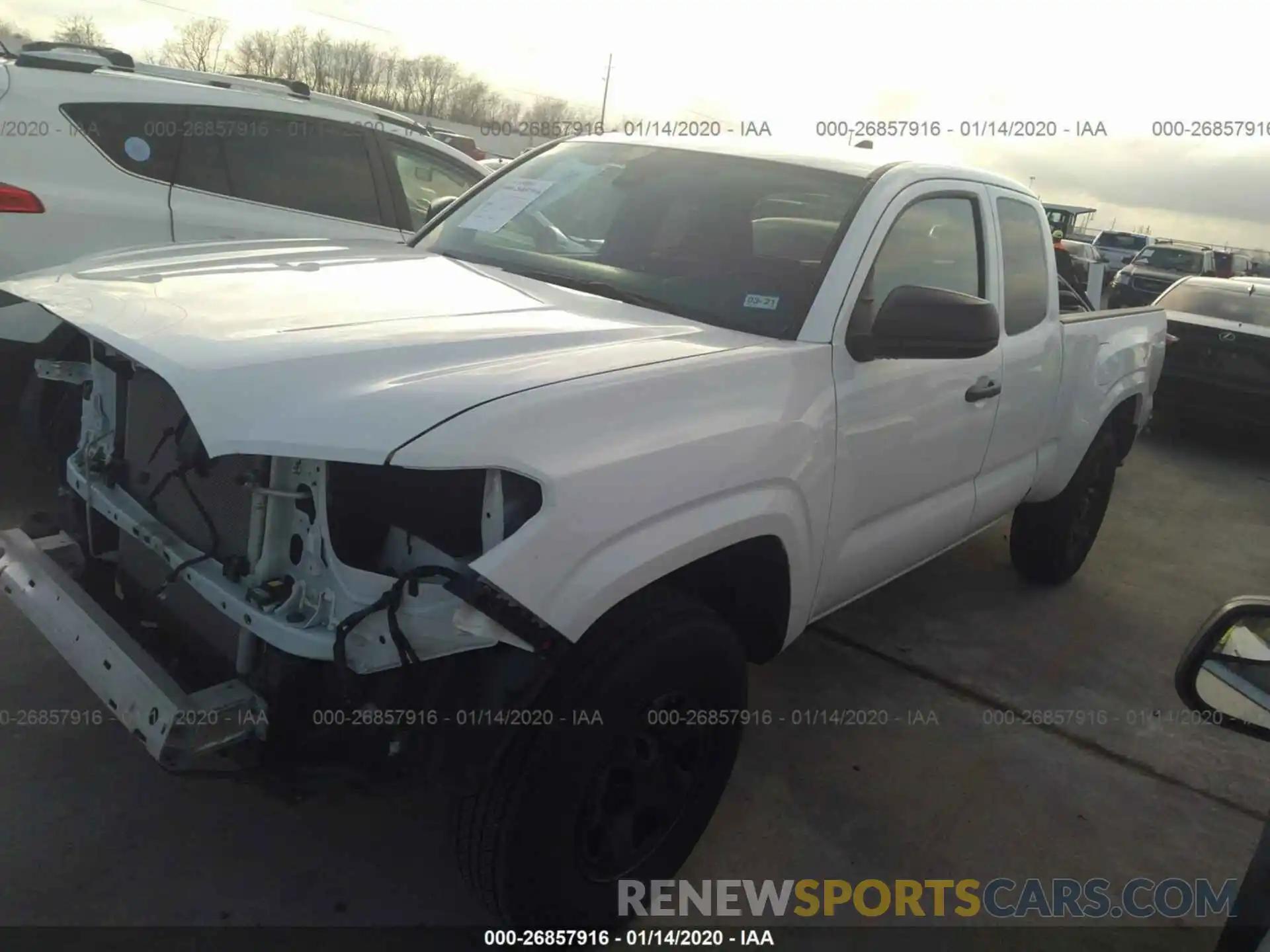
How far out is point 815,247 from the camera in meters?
2.87

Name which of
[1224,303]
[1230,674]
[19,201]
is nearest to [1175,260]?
[1224,303]

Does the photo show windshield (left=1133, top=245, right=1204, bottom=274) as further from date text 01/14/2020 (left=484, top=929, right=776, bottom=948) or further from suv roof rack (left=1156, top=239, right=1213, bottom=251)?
date text 01/14/2020 (left=484, top=929, right=776, bottom=948)

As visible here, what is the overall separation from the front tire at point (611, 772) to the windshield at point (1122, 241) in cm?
2862

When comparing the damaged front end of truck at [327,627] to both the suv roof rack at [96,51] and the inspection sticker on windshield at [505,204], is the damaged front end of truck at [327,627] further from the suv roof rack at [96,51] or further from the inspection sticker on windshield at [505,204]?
the suv roof rack at [96,51]

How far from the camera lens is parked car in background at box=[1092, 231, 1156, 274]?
2664 centimetres

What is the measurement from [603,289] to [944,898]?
1.96 metres

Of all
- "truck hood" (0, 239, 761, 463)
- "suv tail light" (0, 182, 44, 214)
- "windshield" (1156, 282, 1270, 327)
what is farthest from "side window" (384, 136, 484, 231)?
"windshield" (1156, 282, 1270, 327)

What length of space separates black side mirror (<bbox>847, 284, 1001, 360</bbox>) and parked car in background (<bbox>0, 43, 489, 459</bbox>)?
275 cm

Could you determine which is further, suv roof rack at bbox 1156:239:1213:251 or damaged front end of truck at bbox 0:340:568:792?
suv roof rack at bbox 1156:239:1213:251

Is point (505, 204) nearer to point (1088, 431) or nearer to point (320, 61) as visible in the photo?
point (1088, 431)

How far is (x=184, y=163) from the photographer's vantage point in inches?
188

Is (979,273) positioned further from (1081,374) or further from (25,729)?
(25,729)

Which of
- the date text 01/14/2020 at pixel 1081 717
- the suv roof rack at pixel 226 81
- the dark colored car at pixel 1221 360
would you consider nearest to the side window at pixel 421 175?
the suv roof rack at pixel 226 81

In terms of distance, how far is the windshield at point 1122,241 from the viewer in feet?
89.7
